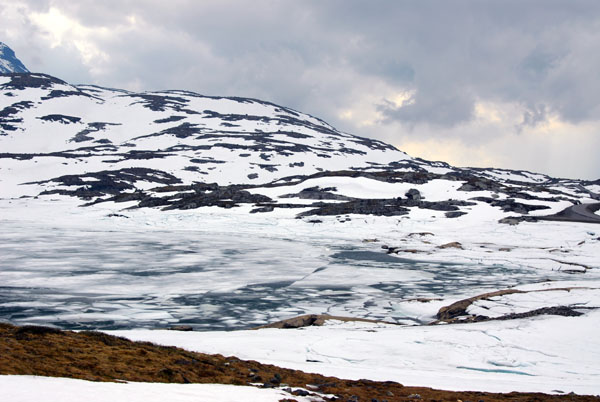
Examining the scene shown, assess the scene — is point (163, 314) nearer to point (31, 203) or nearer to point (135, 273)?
point (135, 273)

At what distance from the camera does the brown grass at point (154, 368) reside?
10.2 metres

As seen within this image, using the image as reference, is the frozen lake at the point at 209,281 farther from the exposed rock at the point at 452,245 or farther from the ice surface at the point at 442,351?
the exposed rock at the point at 452,245

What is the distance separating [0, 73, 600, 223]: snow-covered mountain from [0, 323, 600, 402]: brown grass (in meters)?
58.9

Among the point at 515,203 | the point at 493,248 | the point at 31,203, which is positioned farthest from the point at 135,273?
the point at 31,203

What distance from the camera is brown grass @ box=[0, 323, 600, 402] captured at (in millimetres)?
10211

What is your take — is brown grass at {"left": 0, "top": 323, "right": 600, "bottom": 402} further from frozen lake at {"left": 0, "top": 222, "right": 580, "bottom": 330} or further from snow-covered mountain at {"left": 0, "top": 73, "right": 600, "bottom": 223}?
snow-covered mountain at {"left": 0, "top": 73, "right": 600, "bottom": 223}

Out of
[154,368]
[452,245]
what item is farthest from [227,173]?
[154,368]

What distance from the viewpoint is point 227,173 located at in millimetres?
133875

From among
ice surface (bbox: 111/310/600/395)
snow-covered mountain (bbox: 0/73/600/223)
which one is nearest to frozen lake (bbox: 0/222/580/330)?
ice surface (bbox: 111/310/600/395)

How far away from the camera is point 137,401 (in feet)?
26.4

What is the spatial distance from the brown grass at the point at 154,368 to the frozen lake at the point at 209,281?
6902mm

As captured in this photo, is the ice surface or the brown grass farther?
the ice surface

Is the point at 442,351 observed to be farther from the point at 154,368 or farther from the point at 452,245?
the point at 452,245

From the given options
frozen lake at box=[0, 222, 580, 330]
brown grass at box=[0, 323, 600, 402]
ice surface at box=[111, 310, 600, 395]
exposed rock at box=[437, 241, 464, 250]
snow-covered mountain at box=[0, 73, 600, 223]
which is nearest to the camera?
brown grass at box=[0, 323, 600, 402]
